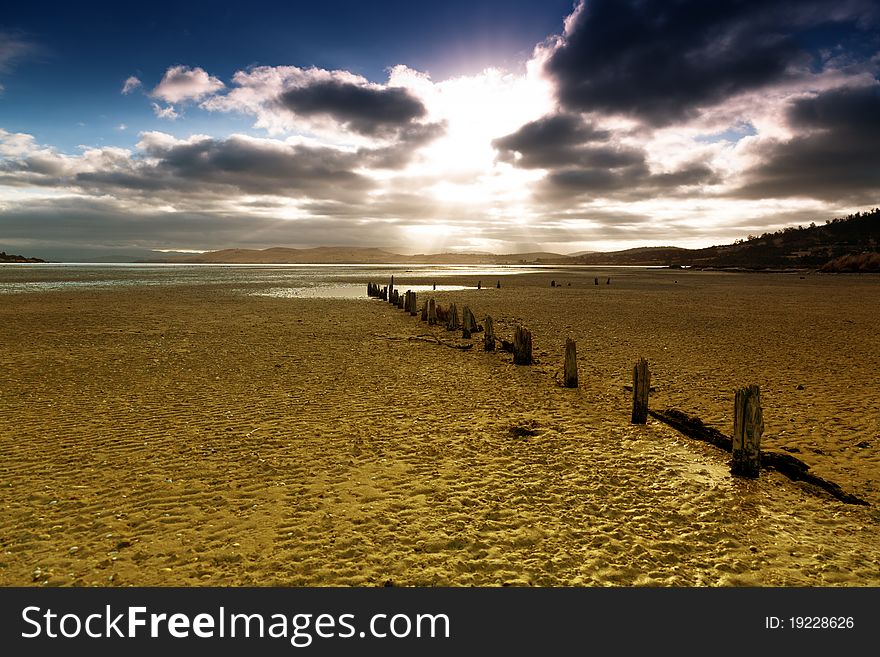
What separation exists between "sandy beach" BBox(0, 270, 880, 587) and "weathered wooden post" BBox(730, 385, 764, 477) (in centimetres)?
21

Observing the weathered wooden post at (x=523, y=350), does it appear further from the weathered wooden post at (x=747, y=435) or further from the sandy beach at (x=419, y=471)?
the weathered wooden post at (x=747, y=435)

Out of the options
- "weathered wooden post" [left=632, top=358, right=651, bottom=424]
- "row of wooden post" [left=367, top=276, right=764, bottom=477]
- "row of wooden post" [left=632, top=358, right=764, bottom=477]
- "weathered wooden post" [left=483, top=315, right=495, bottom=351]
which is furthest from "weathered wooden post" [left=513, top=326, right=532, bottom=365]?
"row of wooden post" [left=632, top=358, right=764, bottom=477]

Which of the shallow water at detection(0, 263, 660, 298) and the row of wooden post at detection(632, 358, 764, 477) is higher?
the shallow water at detection(0, 263, 660, 298)

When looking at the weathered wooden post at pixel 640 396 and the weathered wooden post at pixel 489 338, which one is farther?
the weathered wooden post at pixel 489 338

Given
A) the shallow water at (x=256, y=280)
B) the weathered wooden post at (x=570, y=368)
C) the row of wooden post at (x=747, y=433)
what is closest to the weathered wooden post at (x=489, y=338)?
the weathered wooden post at (x=570, y=368)

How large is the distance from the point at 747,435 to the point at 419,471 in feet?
15.1

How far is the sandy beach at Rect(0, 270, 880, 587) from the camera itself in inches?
186

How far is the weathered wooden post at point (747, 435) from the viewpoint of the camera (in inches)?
262

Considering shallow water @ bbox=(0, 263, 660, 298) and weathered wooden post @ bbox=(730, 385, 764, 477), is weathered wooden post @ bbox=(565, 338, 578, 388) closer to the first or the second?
weathered wooden post @ bbox=(730, 385, 764, 477)

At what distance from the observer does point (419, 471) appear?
6.90 m

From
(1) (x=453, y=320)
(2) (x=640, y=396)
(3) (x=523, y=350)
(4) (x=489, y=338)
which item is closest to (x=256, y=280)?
(1) (x=453, y=320)

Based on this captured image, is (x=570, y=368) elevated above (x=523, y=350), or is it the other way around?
(x=523, y=350)

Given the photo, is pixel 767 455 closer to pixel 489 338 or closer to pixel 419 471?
pixel 419 471

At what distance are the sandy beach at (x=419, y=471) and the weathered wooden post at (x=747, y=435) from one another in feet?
0.70
